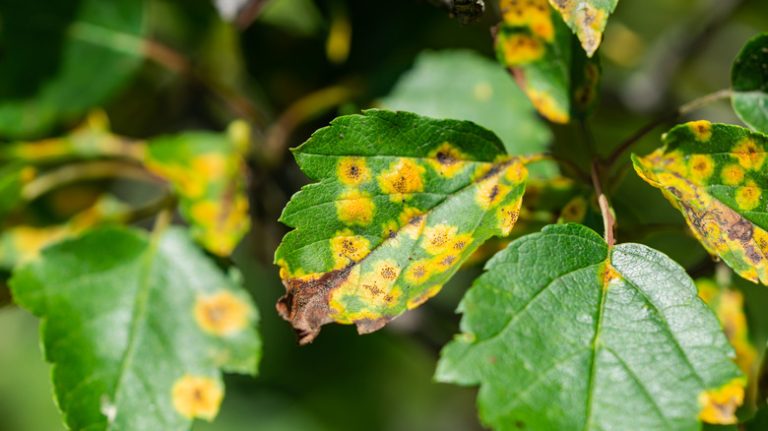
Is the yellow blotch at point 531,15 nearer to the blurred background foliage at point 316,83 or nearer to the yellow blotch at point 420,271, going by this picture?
the blurred background foliage at point 316,83

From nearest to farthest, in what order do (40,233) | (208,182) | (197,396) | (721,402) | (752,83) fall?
(721,402) → (752,83) → (197,396) → (208,182) → (40,233)

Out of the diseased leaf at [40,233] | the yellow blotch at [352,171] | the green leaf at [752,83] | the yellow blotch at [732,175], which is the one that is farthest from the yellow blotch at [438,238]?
the diseased leaf at [40,233]

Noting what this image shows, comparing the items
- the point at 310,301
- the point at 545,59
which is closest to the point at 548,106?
the point at 545,59

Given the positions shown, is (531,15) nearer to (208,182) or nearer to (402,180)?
(402,180)

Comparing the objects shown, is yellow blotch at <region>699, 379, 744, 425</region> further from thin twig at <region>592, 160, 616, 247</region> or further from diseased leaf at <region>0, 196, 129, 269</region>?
diseased leaf at <region>0, 196, 129, 269</region>

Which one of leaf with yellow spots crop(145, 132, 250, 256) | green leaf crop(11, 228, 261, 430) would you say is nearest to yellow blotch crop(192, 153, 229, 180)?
leaf with yellow spots crop(145, 132, 250, 256)

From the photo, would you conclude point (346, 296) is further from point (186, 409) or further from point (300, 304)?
point (186, 409)
